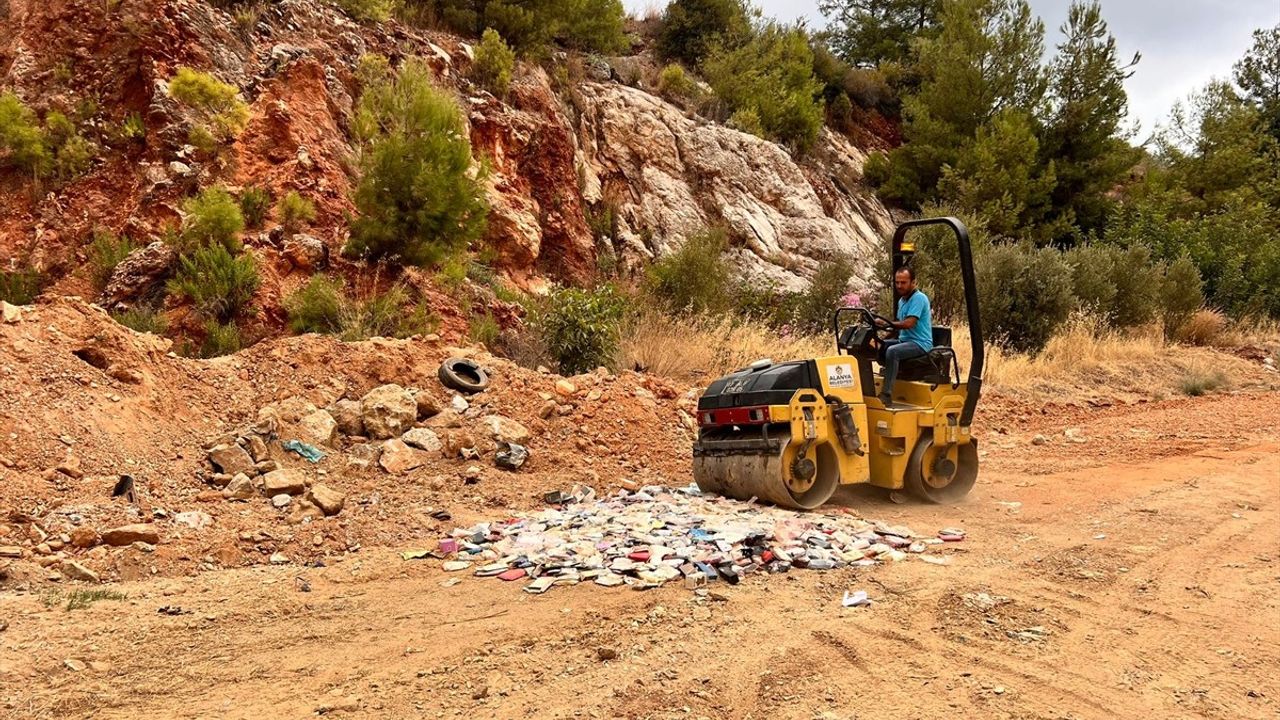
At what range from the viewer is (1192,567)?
4512 millimetres

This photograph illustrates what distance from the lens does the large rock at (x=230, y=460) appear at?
5.70 m

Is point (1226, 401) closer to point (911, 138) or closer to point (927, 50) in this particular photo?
point (911, 138)

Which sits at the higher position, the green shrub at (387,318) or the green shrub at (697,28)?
the green shrub at (697,28)

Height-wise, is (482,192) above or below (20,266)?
above

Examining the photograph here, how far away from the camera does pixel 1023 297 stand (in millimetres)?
14469

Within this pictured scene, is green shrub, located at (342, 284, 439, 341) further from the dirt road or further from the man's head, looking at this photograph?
the man's head

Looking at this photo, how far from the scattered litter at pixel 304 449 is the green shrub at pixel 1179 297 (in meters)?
18.3

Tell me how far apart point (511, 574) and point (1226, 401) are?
41.1 ft

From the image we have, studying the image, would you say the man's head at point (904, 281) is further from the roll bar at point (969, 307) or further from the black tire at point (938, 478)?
the black tire at point (938, 478)

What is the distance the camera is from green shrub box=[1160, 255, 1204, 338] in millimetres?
17438

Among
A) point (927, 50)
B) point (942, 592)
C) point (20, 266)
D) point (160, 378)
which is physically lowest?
point (942, 592)

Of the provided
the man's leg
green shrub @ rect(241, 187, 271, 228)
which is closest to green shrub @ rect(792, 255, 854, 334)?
the man's leg

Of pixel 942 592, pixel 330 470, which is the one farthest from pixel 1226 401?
pixel 330 470

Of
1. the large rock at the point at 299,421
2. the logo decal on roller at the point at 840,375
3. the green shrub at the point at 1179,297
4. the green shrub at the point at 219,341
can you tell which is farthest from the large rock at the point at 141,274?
the green shrub at the point at 1179,297
